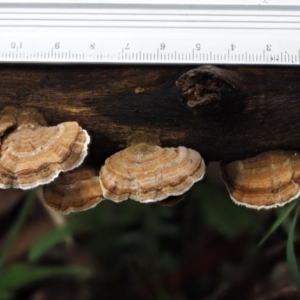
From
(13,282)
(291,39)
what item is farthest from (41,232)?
(291,39)

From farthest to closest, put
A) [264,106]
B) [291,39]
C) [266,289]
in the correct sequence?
[266,289]
[291,39]
[264,106]

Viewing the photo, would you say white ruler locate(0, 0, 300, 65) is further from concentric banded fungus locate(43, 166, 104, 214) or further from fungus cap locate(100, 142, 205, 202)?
concentric banded fungus locate(43, 166, 104, 214)

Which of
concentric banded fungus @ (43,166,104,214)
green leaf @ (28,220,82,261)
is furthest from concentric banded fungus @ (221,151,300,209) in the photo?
green leaf @ (28,220,82,261)

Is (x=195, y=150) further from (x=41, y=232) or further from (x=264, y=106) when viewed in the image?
(x=41, y=232)

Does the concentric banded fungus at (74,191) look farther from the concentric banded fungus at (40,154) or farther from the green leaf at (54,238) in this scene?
the green leaf at (54,238)

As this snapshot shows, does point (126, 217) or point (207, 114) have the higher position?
point (207, 114)

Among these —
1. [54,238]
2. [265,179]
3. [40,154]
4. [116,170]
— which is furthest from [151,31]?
[54,238]

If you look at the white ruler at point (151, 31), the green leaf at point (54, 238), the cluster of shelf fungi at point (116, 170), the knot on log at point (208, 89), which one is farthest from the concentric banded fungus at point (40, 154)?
the green leaf at point (54, 238)

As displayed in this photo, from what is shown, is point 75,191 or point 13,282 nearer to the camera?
point 75,191

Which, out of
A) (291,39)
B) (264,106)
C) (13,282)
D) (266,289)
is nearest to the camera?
(264,106)
